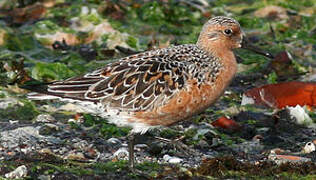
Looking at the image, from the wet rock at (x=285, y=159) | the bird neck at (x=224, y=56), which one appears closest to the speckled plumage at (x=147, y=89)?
the bird neck at (x=224, y=56)

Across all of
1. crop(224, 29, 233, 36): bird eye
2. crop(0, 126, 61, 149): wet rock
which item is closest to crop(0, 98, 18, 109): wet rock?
crop(0, 126, 61, 149): wet rock

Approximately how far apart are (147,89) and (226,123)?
1.73 meters

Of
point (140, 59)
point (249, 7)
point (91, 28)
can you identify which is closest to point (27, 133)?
point (140, 59)

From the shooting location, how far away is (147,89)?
784 centimetres

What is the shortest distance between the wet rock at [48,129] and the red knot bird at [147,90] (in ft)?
2.42

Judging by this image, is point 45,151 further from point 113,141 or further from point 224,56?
point 224,56

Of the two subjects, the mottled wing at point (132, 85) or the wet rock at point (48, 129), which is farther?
the wet rock at point (48, 129)

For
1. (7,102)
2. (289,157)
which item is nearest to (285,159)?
(289,157)

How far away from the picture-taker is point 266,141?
8734 mm

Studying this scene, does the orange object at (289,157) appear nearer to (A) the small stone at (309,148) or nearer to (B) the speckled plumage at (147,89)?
(A) the small stone at (309,148)

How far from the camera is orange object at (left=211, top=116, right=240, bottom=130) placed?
360 inches

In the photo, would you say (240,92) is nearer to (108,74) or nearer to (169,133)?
(169,133)

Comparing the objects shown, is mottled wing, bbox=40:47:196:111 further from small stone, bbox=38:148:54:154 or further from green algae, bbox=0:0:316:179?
green algae, bbox=0:0:316:179

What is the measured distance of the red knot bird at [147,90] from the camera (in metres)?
7.74
